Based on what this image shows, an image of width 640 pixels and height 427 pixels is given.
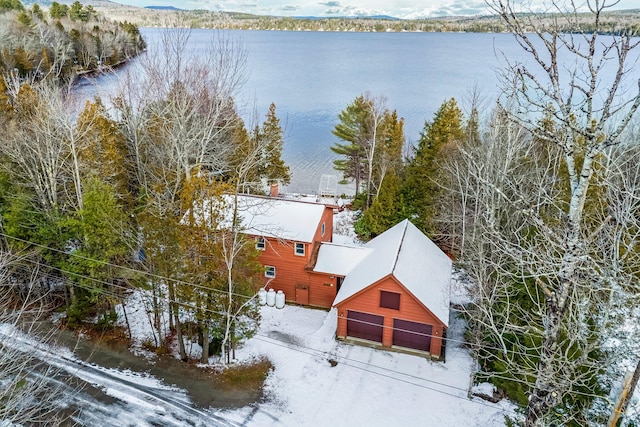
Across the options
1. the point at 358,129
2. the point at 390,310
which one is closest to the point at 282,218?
the point at 390,310

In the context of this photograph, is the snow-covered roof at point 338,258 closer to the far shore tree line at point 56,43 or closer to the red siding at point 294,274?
the red siding at point 294,274

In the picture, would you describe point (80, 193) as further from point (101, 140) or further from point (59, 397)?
point (59, 397)

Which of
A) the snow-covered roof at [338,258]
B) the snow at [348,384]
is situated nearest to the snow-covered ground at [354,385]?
the snow at [348,384]

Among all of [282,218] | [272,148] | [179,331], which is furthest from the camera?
[272,148]

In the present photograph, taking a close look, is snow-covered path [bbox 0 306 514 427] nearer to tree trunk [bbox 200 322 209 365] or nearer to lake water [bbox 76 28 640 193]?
tree trunk [bbox 200 322 209 365]

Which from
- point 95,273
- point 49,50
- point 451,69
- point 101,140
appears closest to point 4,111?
point 101,140

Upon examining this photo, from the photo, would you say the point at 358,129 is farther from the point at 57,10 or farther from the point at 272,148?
the point at 57,10

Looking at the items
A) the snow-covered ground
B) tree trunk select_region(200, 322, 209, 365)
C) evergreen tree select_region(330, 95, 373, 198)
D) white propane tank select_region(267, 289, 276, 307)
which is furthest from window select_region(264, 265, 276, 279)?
evergreen tree select_region(330, 95, 373, 198)
